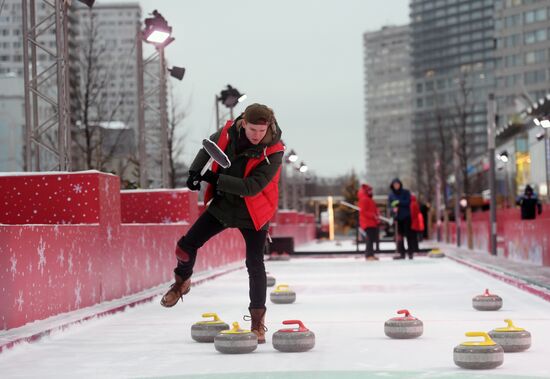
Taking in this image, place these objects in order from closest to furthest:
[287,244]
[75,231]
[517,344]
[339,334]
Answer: [517,344], [339,334], [75,231], [287,244]

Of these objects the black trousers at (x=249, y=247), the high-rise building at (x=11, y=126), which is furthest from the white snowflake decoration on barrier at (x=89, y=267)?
the high-rise building at (x=11, y=126)

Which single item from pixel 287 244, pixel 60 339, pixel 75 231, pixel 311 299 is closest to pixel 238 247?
pixel 287 244

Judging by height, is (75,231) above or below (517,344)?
above

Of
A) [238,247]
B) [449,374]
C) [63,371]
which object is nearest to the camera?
[449,374]

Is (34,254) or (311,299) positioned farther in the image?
(311,299)

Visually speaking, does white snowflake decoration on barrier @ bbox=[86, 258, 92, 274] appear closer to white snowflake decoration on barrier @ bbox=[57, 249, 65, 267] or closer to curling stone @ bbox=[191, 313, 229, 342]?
white snowflake decoration on barrier @ bbox=[57, 249, 65, 267]

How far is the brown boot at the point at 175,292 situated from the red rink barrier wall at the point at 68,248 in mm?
1413

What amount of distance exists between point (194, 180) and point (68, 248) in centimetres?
369

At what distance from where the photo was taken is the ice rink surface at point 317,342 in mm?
6504

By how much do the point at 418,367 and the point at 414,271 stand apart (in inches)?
562

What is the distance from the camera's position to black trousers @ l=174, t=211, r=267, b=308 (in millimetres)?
7719

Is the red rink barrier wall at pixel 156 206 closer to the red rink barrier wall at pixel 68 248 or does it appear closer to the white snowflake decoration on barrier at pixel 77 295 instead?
the red rink barrier wall at pixel 68 248

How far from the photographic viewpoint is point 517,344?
23.5ft

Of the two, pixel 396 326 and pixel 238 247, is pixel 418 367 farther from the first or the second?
pixel 238 247
